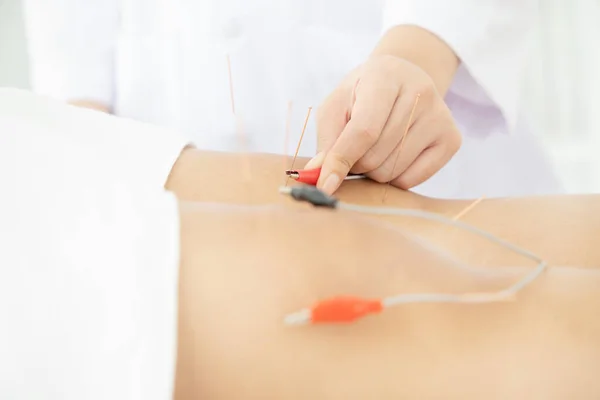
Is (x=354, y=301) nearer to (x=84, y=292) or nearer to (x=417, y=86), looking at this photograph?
(x=84, y=292)

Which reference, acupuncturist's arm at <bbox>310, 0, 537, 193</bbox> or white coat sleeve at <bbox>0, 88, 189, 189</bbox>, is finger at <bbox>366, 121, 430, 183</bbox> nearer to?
acupuncturist's arm at <bbox>310, 0, 537, 193</bbox>

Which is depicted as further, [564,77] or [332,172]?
[564,77]

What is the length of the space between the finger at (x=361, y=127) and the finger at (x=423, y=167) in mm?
62

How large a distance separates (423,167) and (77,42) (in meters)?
0.65

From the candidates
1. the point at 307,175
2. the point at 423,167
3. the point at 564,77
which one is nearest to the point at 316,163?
the point at 307,175

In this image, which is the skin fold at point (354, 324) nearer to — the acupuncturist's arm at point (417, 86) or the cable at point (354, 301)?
the cable at point (354, 301)

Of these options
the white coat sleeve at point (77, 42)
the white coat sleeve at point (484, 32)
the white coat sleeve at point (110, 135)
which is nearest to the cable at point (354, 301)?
the white coat sleeve at point (110, 135)

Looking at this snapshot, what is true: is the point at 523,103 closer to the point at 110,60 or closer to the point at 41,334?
the point at 110,60

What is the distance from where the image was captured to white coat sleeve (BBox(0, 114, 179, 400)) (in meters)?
0.33

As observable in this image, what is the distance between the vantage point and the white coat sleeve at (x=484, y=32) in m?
0.74

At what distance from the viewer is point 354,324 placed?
14.4 inches

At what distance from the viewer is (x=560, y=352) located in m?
0.39

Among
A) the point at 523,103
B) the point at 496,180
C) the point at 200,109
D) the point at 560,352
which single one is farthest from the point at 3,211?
the point at 523,103

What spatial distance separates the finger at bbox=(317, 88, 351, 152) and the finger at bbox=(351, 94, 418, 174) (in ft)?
0.14
